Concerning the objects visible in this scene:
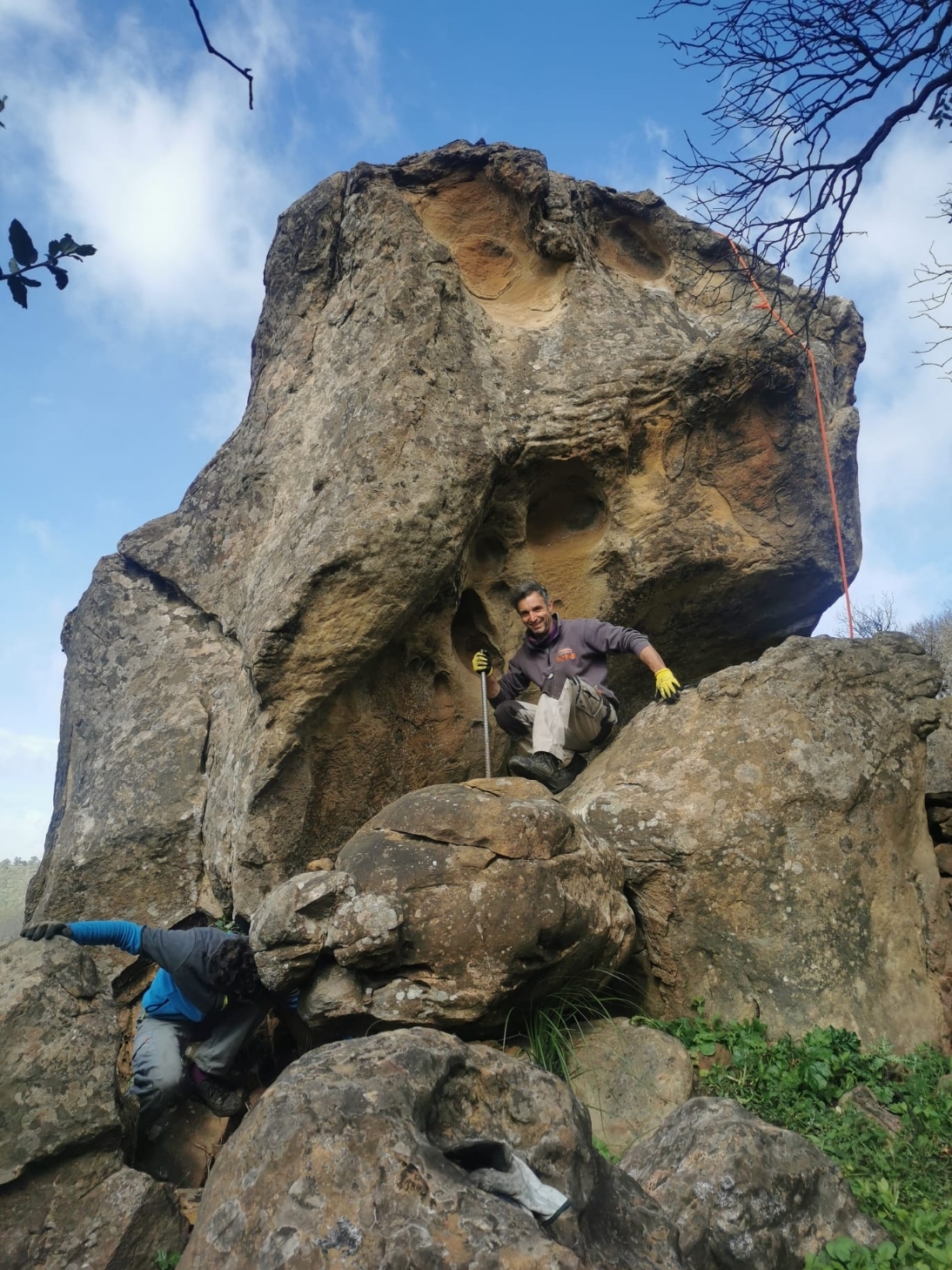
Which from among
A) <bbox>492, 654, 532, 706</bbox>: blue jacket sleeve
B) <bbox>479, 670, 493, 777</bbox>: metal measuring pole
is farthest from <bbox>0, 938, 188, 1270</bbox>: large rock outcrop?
<bbox>492, 654, 532, 706</bbox>: blue jacket sleeve

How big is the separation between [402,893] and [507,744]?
301 cm

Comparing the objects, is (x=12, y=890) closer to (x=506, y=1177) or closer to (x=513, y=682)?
(x=513, y=682)

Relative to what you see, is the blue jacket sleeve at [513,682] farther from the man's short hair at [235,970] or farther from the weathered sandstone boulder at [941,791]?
the man's short hair at [235,970]

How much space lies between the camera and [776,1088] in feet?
14.7

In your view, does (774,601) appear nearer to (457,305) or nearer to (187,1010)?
(457,305)

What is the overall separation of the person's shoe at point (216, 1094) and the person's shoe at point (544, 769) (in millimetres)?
2722

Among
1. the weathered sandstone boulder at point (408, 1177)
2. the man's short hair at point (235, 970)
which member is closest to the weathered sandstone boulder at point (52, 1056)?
the man's short hair at point (235, 970)

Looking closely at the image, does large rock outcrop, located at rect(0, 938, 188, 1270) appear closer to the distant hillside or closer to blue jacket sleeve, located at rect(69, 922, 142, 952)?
blue jacket sleeve, located at rect(69, 922, 142, 952)

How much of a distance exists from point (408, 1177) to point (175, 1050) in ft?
10.6

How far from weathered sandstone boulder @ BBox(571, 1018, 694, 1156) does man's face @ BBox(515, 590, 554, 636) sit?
3.05 m

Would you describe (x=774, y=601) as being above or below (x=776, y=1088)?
above

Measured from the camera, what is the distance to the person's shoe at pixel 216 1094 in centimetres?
504

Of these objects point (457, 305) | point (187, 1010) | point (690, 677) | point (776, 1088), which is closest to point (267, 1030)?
point (187, 1010)

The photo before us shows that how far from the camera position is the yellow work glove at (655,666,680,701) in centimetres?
637
